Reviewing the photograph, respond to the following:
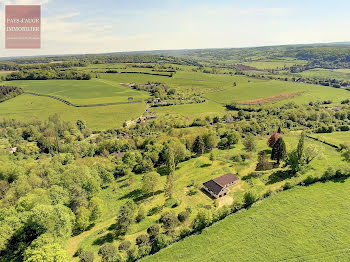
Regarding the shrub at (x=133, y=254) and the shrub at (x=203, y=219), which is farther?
the shrub at (x=203, y=219)

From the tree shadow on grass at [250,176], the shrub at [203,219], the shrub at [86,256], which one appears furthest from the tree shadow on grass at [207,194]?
the shrub at [86,256]

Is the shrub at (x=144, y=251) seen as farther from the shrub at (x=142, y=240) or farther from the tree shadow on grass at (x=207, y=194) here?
the tree shadow on grass at (x=207, y=194)

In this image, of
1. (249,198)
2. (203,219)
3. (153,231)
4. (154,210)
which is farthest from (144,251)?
(249,198)

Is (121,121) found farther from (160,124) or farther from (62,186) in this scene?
(62,186)

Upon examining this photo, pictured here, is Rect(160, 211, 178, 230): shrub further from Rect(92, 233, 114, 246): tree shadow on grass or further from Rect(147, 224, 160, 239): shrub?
Rect(92, 233, 114, 246): tree shadow on grass

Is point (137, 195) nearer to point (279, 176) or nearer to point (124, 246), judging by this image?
point (124, 246)

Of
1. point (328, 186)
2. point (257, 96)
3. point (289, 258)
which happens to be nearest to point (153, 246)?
point (289, 258)
